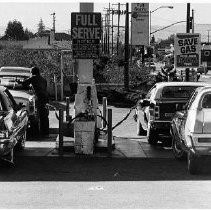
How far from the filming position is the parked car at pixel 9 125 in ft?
36.1

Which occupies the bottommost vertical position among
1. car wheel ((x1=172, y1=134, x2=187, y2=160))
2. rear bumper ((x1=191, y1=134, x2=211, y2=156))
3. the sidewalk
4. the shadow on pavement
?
the sidewalk

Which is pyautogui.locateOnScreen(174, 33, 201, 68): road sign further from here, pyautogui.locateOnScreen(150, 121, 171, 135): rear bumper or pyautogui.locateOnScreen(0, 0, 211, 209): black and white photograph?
pyautogui.locateOnScreen(150, 121, 171, 135): rear bumper

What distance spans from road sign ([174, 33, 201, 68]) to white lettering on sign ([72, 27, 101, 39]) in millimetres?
11503

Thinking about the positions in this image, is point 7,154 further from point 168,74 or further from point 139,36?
point 139,36

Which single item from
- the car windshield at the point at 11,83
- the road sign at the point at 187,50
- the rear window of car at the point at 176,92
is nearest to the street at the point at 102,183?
the rear window of car at the point at 176,92

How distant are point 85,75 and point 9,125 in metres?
3.40

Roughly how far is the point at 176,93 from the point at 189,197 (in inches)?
259

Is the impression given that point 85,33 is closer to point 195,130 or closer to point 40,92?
point 40,92

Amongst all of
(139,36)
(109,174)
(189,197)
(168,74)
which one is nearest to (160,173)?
(109,174)

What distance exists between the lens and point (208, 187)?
9.86 m

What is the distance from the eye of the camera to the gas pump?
43.8ft

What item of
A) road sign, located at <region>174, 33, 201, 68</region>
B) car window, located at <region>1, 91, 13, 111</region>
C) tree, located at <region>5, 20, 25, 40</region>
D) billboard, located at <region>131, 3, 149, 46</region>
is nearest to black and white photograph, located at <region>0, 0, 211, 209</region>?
car window, located at <region>1, 91, 13, 111</region>

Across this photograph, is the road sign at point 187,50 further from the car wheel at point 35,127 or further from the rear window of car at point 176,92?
the car wheel at point 35,127

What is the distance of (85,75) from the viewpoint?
47.8 ft
